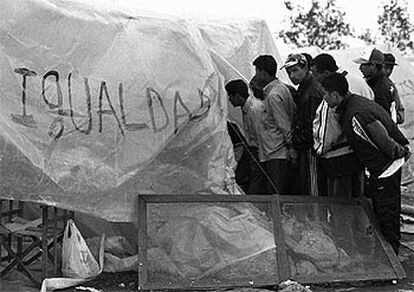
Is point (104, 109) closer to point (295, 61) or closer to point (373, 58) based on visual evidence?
point (295, 61)

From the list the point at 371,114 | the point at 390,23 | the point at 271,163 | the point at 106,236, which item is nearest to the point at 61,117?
the point at 106,236

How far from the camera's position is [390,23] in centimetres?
2469

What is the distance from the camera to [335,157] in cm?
630

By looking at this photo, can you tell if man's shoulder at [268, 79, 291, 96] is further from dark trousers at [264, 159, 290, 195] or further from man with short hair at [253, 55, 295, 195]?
dark trousers at [264, 159, 290, 195]

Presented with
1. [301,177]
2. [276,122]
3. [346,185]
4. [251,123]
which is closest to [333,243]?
[346,185]

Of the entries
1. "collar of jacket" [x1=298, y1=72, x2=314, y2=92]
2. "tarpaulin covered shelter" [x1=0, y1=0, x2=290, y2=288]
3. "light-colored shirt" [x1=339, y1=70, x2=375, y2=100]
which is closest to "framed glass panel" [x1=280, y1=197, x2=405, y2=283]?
"tarpaulin covered shelter" [x1=0, y1=0, x2=290, y2=288]

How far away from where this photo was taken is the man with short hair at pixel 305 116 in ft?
21.4

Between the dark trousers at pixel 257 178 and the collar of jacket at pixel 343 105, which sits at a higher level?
the collar of jacket at pixel 343 105

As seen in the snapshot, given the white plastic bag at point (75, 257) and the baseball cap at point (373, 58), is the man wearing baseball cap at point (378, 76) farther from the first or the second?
the white plastic bag at point (75, 257)

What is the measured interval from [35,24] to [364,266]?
3.16 meters

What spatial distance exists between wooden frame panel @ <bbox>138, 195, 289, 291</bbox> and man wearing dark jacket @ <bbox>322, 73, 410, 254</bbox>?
811mm

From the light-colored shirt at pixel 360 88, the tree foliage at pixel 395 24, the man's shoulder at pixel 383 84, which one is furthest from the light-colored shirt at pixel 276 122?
the tree foliage at pixel 395 24

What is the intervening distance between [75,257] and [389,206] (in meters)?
2.58

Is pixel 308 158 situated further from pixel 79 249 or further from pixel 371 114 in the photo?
pixel 79 249
